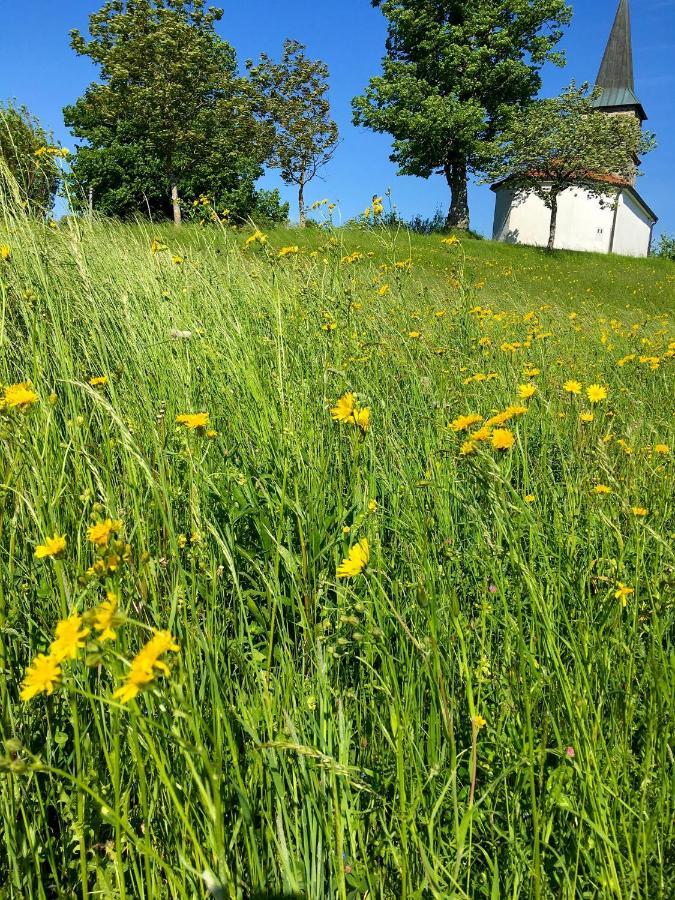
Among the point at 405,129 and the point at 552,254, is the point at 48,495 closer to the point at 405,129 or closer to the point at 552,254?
the point at 552,254

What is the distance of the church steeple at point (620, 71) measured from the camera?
39.8 metres

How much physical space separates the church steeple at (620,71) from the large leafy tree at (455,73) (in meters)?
22.7

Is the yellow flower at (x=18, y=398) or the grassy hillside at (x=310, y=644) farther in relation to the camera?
the yellow flower at (x=18, y=398)

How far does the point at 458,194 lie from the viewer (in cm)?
2397

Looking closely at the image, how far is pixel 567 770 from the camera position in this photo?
91 cm

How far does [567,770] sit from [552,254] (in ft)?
68.6

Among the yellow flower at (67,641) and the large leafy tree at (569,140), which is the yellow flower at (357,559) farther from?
the large leafy tree at (569,140)

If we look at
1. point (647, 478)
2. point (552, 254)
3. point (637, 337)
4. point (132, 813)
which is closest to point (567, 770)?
point (132, 813)

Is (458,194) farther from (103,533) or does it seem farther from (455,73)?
(103,533)

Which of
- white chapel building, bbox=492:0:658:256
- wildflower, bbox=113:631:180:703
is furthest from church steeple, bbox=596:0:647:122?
wildflower, bbox=113:631:180:703

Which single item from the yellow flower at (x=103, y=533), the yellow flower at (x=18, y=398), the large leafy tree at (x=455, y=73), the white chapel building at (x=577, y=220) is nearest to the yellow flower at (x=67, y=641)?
the yellow flower at (x=103, y=533)

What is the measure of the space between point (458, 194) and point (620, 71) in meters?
26.5

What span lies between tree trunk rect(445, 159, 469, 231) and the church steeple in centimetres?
2374

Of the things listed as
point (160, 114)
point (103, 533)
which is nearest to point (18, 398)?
point (103, 533)
